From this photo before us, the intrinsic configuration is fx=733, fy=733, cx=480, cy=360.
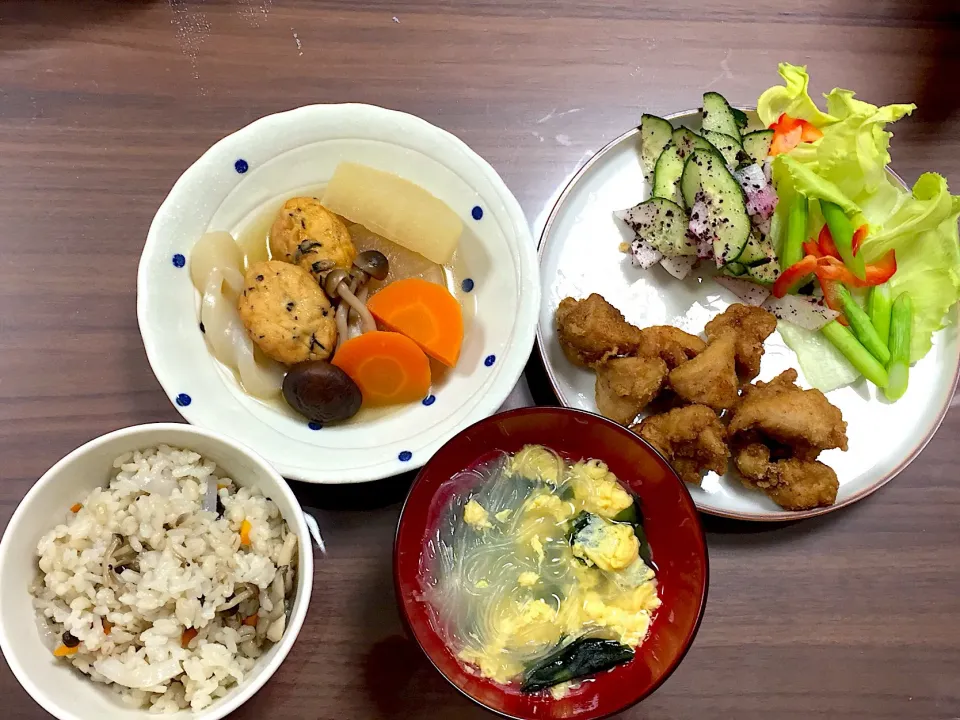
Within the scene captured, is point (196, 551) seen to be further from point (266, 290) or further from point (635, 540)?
point (635, 540)

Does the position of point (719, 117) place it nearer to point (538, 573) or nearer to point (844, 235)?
point (844, 235)

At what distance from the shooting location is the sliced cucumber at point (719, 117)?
1.91 metres

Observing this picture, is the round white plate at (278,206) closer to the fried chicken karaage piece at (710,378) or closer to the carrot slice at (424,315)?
the carrot slice at (424,315)

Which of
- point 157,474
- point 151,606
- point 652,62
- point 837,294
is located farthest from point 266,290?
point 837,294

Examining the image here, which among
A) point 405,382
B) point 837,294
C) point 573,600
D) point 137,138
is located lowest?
point 573,600

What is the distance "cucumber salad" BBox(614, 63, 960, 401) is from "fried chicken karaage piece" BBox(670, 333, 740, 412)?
0.79ft

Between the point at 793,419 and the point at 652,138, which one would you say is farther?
the point at 652,138

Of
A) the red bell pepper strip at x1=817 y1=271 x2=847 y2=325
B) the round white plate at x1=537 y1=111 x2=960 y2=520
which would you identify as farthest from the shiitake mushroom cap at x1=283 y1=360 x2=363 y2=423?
the red bell pepper strip at x1=817 y1=271 x2=847 y2=325

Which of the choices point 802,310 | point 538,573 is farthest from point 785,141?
point 538,573

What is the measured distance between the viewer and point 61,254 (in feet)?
5.96

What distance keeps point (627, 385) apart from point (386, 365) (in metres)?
0.56

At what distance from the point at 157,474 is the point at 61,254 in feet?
2.56

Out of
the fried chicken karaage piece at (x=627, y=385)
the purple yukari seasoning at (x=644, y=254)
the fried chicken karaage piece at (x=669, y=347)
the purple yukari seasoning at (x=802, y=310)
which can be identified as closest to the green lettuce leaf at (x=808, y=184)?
the purple yukari seasoning at (x=802, y=310)

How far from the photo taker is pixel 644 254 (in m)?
1.85
